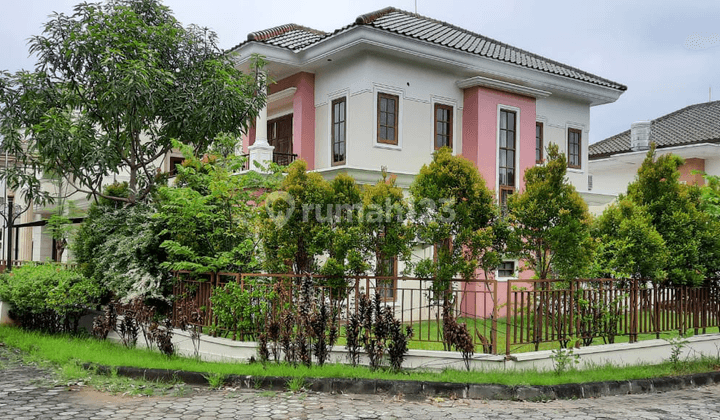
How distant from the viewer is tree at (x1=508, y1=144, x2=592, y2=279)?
27.7 ft

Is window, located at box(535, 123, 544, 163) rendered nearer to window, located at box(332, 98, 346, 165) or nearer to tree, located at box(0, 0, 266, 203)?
window, located at box(332, 98, 346, 165)

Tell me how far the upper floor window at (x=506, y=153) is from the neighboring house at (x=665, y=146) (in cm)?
562

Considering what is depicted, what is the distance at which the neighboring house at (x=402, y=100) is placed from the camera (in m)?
13.2

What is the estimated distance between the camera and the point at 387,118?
13594 millimetres

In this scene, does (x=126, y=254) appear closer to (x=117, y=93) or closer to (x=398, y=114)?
(x=117, y=93)

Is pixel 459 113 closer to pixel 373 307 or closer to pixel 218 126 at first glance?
pixel 218 126

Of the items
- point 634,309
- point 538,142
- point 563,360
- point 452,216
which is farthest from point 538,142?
point 563,360

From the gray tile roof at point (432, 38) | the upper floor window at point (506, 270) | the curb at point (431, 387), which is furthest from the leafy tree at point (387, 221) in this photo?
the upper floor window at point (506, 270)

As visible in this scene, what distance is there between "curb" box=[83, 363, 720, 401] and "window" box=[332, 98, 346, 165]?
698 centimetres

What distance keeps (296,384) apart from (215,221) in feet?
11.6

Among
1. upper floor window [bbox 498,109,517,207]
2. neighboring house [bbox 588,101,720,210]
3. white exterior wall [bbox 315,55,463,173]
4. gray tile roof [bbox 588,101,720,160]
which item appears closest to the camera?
white exterior wall [bbox 315,55,463,173]

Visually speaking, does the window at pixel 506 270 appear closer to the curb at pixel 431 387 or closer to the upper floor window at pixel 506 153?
the upper floor window at pixel 506 153

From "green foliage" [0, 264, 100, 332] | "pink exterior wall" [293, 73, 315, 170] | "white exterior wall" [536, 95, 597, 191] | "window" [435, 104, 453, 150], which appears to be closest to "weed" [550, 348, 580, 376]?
"window" [435, 104, 453, 150]

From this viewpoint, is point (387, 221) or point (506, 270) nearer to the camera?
point (387, 221)
